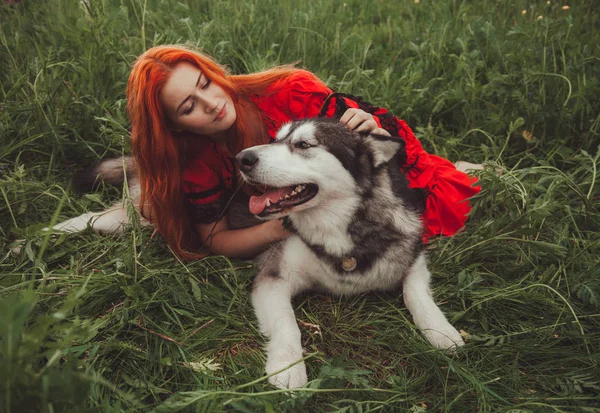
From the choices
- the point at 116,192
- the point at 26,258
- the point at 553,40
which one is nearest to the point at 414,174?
the point at 553,40

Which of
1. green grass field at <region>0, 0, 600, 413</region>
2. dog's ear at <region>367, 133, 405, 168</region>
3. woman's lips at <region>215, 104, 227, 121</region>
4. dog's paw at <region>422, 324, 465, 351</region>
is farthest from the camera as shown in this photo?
woman's lips at <region>215, 104, 227, 121</region>

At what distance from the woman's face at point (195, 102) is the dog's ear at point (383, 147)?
739 mm

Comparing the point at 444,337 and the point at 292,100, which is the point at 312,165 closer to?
the point at 292,100

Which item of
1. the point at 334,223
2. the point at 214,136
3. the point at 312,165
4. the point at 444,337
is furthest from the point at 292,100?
the point at 444,337

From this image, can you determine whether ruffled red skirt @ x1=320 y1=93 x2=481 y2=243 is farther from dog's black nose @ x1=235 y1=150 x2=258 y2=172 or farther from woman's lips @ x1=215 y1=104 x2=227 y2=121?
dog's black nose @ x1=235 y1=150 x2=258 y2=172

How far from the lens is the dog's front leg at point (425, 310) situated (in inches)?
73.6

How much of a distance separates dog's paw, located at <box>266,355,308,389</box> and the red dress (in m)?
0.99

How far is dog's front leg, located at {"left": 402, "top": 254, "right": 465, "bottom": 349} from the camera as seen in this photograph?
1.87m

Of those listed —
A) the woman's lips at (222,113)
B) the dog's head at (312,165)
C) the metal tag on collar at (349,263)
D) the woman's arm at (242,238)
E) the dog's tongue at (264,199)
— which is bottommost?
the woman's arm at (242,238)

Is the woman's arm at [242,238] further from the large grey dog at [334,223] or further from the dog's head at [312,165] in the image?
the dog's head at [312,165]

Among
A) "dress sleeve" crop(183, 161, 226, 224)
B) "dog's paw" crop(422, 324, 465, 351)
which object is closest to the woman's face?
"dress sleeve" crop(183, 161, 226, 224)

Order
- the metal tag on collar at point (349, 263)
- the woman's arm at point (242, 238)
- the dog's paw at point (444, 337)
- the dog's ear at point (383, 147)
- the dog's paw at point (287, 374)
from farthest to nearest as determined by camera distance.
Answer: the woman's arm at point (242, 238), the metal tag on collar at point (349, 263), the dog's ear at point (383, 147), the dog's paw at point (444, 337), the dog's paw at point (287, 374)

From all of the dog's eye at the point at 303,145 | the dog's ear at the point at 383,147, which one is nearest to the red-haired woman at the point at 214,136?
the dog's ear at the point at 383,147

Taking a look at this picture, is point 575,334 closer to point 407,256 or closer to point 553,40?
point 407,256
